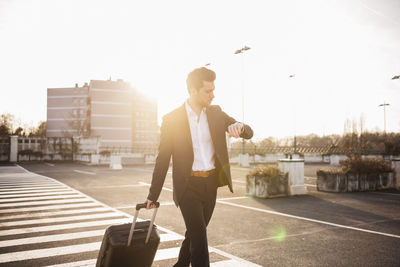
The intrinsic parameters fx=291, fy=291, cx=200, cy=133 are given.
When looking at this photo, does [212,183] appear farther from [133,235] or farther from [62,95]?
[62,95]

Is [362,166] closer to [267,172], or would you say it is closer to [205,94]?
[267,172]

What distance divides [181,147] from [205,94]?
561mm

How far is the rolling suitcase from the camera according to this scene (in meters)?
2.51

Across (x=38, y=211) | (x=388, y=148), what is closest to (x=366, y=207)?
(x=38, y=211)

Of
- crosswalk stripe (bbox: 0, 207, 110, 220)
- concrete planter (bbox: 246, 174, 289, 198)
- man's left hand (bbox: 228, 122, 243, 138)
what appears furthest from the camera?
concrete planter (bbox: 246, 174, 289, 198)

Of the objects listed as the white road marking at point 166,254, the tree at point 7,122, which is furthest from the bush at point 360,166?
the tree at point 7,122

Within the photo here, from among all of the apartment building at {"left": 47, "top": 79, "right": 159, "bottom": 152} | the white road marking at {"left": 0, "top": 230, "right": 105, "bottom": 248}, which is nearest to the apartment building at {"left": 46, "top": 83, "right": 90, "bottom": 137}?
the apartment building at {"left": 47, "top": 79, "right": 159, "bottom": 152}

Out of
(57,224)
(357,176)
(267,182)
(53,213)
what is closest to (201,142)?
(57,224)

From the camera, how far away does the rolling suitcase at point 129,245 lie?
251cm

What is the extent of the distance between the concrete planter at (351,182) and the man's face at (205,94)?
1027 centimetres

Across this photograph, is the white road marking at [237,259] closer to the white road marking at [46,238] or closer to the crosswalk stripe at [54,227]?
the white road marking at [46,238]

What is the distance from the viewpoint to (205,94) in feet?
9.24

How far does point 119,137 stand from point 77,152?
3291 cm

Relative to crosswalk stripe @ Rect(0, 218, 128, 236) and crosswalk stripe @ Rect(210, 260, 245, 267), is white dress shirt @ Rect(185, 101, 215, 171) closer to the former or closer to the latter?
crosswalk stripe @ Rect(210, 260, 245, 267)
